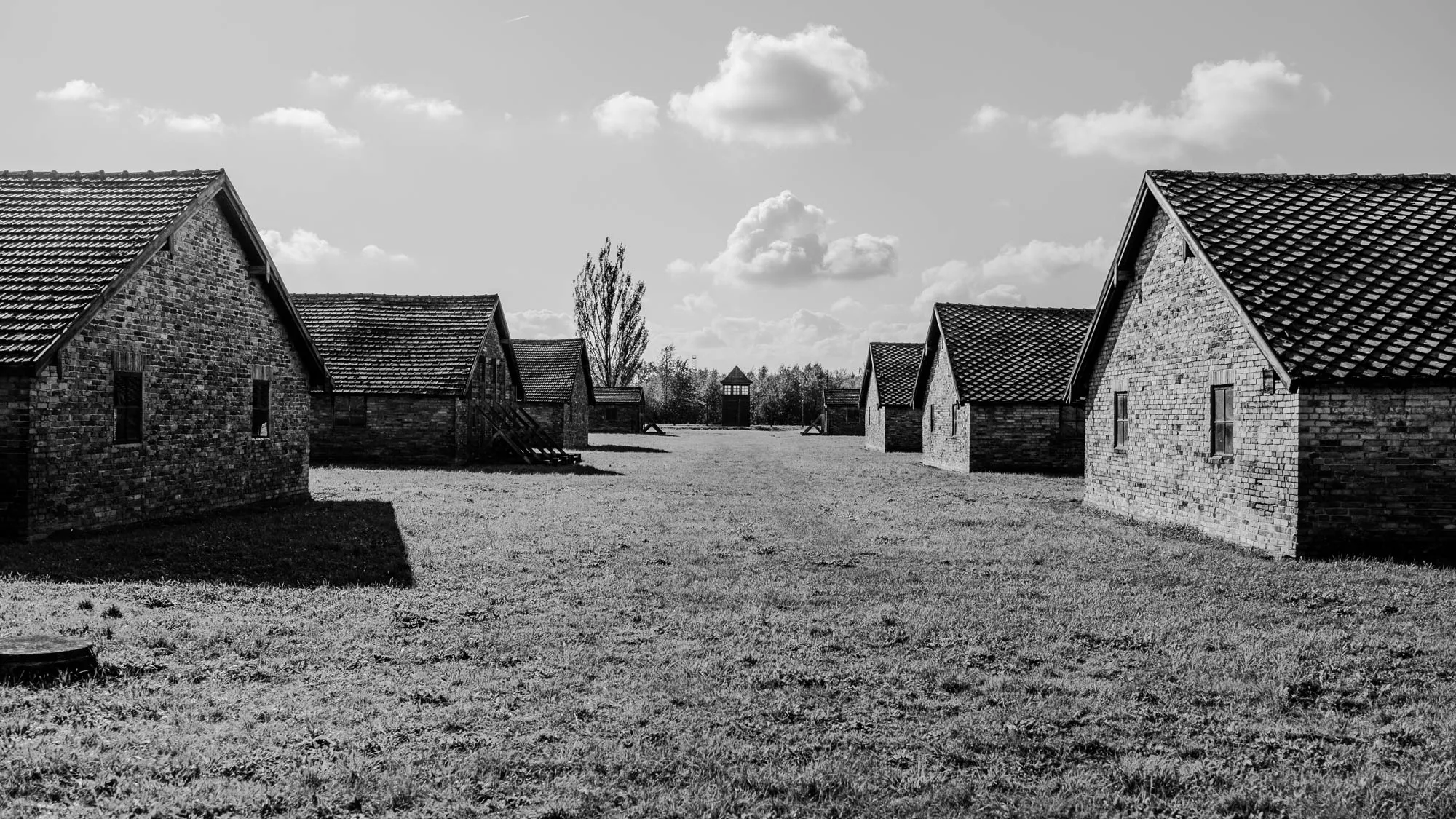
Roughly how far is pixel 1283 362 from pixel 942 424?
19.9 m

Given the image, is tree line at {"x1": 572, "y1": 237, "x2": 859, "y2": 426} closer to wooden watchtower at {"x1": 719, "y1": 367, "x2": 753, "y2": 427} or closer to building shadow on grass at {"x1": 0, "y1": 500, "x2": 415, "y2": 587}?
wooden watchtower at {"x1": 719, "y1": 367, "x2": 753, "y2": 427}

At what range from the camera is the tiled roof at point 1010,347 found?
2781 cm

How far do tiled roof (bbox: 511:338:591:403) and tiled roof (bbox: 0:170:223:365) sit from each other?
25.8 m

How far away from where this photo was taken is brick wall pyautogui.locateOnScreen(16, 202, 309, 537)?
39.3ft

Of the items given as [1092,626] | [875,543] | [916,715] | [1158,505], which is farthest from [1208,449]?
[916,715]

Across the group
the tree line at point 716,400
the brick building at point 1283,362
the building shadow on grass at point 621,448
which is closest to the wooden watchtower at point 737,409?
the tree line at point 716,400

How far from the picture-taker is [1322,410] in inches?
454

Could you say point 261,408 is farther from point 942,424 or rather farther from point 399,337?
point 942,424

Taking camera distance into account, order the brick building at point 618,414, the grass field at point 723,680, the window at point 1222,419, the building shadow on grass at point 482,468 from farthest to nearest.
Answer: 1. the brick building at point 618,414
2. the building shadow on grass at point 482,468
3. the window at point 1222,419
4. the grass field at point 723,680

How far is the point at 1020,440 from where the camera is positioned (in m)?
27.4

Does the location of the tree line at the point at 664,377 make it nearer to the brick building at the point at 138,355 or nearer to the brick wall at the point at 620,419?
the brick wall at the point at 620,419

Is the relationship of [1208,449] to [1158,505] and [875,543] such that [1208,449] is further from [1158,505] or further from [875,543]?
[875,543]

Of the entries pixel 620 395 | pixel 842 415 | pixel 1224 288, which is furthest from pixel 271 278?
pixel 842 415

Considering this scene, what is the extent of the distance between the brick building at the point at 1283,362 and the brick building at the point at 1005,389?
906cm
